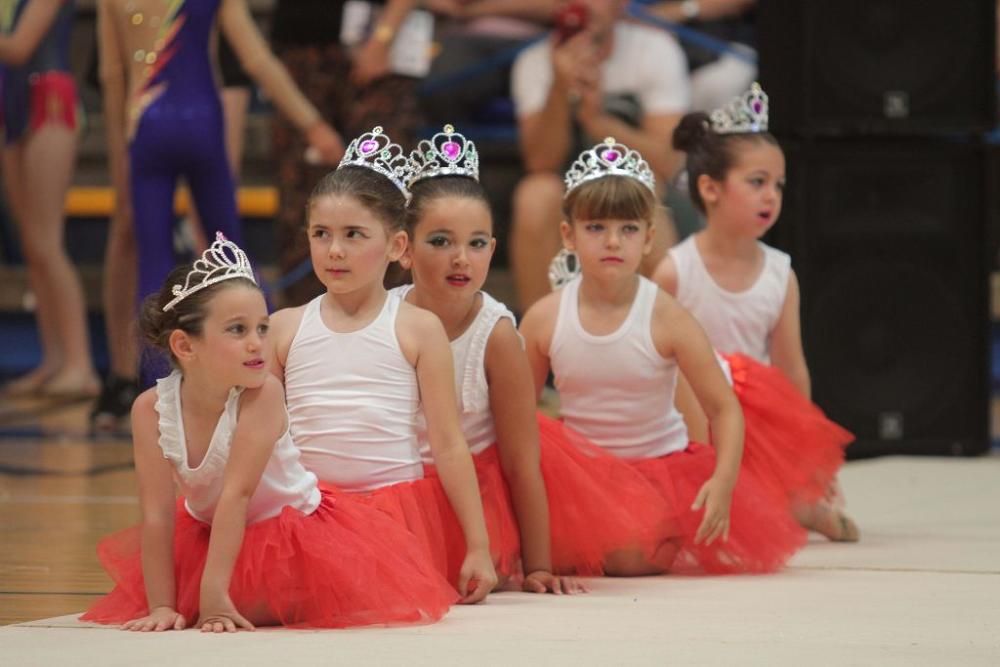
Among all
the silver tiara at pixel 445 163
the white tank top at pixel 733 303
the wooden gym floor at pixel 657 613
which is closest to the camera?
the wooden gym floor at pixel 657 613

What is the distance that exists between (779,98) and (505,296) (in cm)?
205

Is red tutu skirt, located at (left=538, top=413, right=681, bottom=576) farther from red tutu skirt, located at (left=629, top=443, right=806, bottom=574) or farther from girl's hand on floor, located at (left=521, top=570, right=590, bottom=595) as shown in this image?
girl's hand on floor, located at (left=521, top=570, right=590, bottom=595)

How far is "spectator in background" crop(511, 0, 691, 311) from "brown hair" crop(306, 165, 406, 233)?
279 cm

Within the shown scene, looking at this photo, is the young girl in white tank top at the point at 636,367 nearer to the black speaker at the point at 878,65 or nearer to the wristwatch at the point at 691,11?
the black speaker at the point at 878,65

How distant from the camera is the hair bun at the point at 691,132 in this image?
13.6ft

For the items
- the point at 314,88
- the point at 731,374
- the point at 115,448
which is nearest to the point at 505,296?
the point at 314,88

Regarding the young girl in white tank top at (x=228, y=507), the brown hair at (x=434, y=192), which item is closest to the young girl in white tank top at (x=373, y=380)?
the brown hair at (x=434, y=192)

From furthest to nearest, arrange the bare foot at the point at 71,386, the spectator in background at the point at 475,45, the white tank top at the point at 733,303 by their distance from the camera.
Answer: the spectator in background at the point at 475,45 → the bare foot at the point at 71,386 → the white tank top at the point at 733,303

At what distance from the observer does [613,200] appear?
350cm

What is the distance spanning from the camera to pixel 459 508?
310 centimetres

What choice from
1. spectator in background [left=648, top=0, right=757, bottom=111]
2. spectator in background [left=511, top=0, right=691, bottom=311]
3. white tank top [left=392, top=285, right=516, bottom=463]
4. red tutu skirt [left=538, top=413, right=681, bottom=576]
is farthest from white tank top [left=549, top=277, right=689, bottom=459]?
spectator in background [left=648, top=0, right=757, bottom=111]

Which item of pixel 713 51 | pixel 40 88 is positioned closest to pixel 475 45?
pixel 713 51

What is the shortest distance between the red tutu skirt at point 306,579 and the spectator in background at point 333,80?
11.0 ft

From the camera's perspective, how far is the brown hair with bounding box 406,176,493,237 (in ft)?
10.9
